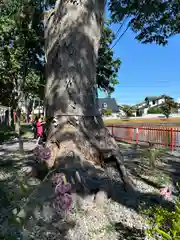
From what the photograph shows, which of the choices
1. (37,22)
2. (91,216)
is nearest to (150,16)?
(37,22)

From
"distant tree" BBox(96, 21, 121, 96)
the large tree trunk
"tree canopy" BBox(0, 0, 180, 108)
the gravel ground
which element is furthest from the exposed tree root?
"distant tree" BBox(96, 21, 121, 96)

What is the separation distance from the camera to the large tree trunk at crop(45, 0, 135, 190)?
14.3 feet

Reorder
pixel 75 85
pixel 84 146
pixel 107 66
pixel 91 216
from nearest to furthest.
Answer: pixel 91 216 → pixel 84 146 → pixel 75 85 → pixel 107 66

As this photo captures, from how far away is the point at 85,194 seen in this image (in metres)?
3.46

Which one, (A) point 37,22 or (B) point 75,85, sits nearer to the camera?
(B) point 75,85

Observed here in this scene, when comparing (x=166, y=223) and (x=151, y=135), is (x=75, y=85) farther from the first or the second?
(x=151, y=135)

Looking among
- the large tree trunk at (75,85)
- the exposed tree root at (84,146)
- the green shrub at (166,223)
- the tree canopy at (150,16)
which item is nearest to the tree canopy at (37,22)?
the tree canopy at (150,16)

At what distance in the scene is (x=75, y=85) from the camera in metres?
4.58

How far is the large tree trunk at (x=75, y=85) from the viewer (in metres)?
4.37

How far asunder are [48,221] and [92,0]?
4534 mm

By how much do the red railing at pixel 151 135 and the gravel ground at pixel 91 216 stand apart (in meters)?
6.91

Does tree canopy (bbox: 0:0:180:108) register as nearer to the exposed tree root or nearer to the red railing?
the red railing

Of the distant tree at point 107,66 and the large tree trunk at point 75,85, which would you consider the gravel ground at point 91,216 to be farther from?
the distant tree at point 107,66

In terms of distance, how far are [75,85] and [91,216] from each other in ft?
8.21
